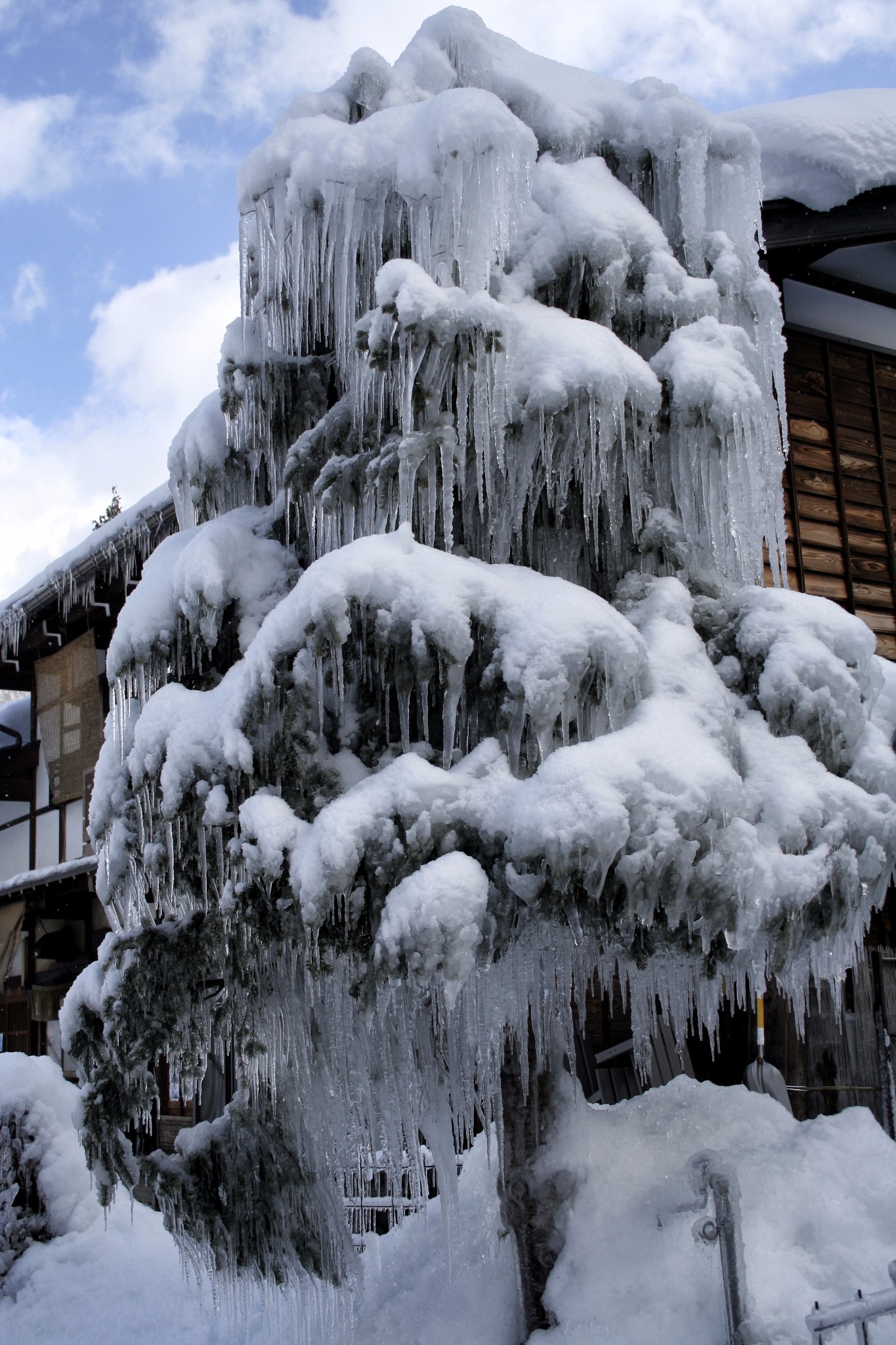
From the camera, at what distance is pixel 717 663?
Result: 4.15 metres

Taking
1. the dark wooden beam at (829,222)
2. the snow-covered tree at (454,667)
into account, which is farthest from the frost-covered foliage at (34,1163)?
the dark wooden beam at (829,222)

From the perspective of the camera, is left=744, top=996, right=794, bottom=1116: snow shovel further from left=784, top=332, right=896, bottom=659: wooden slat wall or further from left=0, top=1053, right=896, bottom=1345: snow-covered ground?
left=784, top=332, right=896, bottom=659: wooden slat wall

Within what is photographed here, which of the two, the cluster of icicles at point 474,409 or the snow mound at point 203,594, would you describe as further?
the snow mound at point 203,594

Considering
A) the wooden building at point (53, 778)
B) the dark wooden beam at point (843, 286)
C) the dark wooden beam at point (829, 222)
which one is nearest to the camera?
the dark wooden beam at point (829, 222)

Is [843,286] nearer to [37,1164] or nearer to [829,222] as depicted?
[829,222]

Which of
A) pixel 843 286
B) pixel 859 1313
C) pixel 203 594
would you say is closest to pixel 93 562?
pixel 203 594

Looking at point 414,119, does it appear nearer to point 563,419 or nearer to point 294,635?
point 563,419

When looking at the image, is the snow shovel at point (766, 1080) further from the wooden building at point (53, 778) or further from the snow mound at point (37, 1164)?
the wooden building at point (53, 778)

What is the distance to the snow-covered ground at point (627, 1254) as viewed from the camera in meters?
4.15

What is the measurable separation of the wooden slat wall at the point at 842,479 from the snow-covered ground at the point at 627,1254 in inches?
150

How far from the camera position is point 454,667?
3.41 m

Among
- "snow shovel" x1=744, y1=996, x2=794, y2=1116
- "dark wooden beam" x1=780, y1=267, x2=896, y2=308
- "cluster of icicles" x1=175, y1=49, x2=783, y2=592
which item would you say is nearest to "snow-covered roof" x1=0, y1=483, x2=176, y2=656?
"cluster of icicles" x1=175, y1=49, x2=783, y2=592

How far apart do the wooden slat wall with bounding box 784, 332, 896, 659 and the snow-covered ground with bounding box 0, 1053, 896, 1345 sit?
12.5ft

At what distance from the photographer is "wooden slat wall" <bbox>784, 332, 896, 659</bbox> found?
7566 mm
